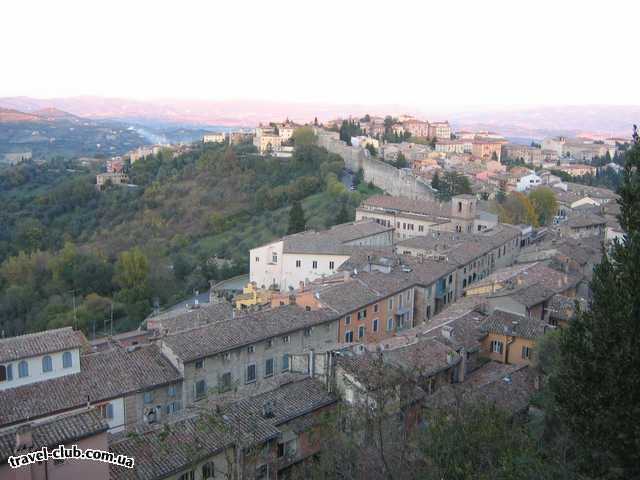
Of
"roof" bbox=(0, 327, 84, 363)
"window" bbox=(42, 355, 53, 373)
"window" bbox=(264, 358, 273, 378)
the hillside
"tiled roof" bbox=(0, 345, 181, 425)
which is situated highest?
"roof" bbox=(0, 327, 84, 363)

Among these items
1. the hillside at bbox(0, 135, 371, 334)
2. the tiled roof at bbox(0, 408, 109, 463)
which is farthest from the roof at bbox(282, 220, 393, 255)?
the tiled roof at bbox(0, 408, 109, 463)

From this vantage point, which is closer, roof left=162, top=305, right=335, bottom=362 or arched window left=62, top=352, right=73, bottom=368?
arched window left=62, top=352, right=73, bottom=368

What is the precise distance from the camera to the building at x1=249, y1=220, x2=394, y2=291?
3091cm

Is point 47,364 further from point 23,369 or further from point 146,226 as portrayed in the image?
point 146,226

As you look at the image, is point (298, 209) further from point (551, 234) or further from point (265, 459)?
point (265, 459)

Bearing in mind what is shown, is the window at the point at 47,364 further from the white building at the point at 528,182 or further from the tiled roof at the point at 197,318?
the white building at the point at 528,182

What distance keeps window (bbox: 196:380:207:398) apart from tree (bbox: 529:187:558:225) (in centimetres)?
3580

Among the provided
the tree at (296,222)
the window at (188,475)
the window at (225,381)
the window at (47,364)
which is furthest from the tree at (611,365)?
the tree at (296,222)

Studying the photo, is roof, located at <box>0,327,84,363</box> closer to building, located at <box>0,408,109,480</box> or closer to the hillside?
building, located at <box>0,408,109,480</box>

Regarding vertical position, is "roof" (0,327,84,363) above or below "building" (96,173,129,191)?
above

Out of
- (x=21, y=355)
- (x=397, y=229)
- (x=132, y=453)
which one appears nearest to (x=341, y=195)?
(x=397, y=229)

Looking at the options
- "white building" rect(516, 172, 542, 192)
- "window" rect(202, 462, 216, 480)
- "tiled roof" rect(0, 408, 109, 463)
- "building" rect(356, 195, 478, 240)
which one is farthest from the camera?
"white building" rect(516, 172, 542, 192)

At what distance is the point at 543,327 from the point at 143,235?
142 feet

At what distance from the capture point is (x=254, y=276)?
33438 millimetres
